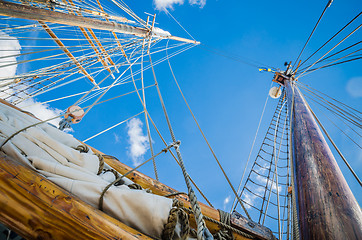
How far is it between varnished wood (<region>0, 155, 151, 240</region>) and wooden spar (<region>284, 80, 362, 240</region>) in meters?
0.89

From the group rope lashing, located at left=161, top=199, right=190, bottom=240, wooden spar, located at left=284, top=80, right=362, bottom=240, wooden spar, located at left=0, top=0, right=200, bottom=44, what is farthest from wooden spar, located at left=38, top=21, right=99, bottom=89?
wooden spar, located at left=284, top=80, right=362, bottom=240

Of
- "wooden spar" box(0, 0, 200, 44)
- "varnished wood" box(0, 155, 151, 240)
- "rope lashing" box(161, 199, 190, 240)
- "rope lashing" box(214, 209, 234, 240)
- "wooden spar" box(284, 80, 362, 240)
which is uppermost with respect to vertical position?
"wooden spar" box(0, 0, 200, 44)

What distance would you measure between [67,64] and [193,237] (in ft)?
14.5

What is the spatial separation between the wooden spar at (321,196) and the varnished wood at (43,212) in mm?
889

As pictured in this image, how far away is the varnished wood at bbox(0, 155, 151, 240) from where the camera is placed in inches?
23.6

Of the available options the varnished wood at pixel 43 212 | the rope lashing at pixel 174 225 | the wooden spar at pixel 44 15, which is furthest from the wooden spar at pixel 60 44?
the rope lashing at pixel 174 225

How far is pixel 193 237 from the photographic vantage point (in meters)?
1.00

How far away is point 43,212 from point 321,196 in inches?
53.4

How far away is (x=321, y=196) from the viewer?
0.98 m

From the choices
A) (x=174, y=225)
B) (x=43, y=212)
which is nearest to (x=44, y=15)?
(x=43, y=212)

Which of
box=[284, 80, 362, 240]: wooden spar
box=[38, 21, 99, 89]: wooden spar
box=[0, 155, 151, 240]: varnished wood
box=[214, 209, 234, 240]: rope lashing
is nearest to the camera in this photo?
box=[0, 155, 151, 240]: varnished wood

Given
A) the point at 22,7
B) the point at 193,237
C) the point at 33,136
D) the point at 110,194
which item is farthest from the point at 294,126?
the point at 22,7

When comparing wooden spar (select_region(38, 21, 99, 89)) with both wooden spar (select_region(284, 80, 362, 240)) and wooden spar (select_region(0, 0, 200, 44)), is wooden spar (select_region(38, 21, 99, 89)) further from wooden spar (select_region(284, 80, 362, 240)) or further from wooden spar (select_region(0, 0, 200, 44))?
wooden spar (select_region(284, 80, 362, 240))

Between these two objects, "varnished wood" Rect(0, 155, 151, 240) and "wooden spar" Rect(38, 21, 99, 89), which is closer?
"varnished wood" Rect(0, 155, 151, 240)
